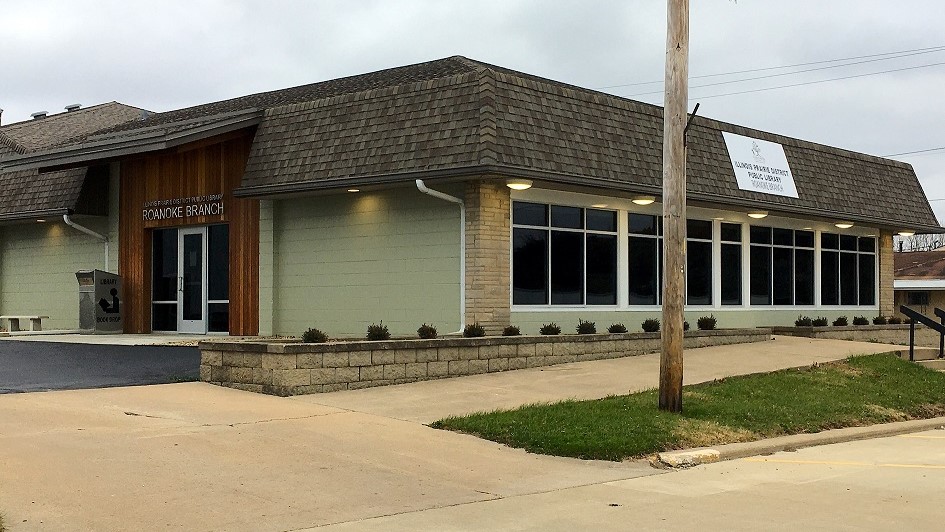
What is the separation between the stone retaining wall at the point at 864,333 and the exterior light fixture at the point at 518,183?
9.49m

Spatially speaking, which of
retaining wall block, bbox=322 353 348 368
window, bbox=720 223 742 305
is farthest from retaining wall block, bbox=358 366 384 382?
window, bbox=720 223 742 305

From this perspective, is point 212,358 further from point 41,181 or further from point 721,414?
point 41,181

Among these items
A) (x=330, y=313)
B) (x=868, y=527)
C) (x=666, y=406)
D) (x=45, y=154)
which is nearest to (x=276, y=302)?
(x=330, y=313)

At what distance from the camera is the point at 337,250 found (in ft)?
70.7

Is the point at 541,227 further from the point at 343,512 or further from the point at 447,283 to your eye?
the point at 343,512

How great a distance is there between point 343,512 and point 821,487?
4.51m

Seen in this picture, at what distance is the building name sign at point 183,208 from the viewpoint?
936 inches

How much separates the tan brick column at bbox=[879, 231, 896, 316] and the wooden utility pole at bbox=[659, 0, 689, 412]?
20.3 metres

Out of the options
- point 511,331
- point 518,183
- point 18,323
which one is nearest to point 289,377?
point 511,331

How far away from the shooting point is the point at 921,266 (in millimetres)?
53219

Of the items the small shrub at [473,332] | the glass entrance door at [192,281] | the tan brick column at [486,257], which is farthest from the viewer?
the glass entrance door at [192,281]

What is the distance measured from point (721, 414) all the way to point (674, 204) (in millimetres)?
2703

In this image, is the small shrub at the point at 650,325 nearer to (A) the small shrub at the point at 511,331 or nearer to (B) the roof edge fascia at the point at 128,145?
(A) the small shrub at the point at 511,331

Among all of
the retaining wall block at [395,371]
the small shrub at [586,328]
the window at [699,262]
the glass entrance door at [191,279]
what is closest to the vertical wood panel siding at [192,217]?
the glass entrance door at [191,279]
